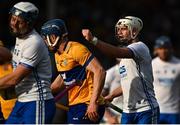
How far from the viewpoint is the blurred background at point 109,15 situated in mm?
20922

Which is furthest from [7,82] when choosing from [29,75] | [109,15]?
[109,15]

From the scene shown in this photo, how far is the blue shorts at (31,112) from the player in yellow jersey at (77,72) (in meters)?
0.48

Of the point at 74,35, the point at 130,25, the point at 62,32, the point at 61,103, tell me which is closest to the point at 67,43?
the point at 62,32

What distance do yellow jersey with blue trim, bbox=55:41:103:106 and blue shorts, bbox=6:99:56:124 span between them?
631 millimetres

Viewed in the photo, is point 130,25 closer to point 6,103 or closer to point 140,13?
point 6,103

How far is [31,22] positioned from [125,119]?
1761 millimetres

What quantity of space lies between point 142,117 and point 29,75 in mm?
1613

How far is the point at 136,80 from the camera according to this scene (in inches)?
367

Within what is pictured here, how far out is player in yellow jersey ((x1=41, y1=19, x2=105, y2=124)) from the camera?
8.79 meters

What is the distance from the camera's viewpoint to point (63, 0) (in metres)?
22.2

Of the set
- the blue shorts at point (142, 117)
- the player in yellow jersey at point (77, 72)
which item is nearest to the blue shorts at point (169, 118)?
the blue shorts at point (142, 117)

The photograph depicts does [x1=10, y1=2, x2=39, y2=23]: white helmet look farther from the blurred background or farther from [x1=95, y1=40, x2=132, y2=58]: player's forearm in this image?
the blurred background

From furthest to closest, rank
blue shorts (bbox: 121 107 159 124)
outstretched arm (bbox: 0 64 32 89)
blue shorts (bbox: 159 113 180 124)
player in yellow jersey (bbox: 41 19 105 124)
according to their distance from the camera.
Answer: blue shorts (bbox: 159 113 180 124) < blue shorts (bbox: 121 107 159 124) < player in yellow jersey (bbox: 41 19 105 124) < outstretched arm (bbox: 0 64 32 89)

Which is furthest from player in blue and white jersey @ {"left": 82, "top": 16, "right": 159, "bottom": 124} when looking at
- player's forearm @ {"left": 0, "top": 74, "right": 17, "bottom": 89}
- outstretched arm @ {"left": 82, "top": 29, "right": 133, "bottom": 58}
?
player's forearm @ {"left": 0, "top": 74, "right": 17, "bottom": 89}
